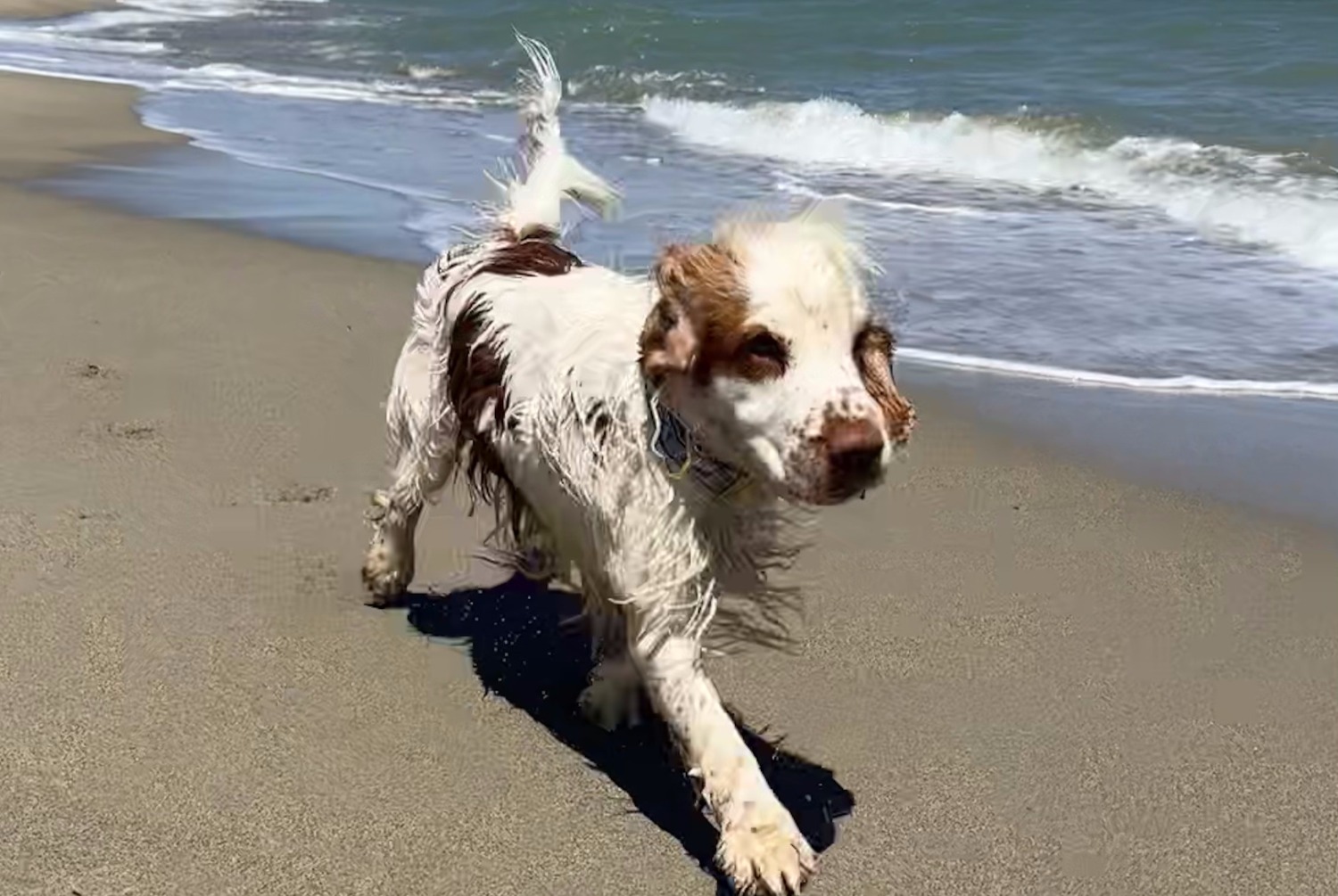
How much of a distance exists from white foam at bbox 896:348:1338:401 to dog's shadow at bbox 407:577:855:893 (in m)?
2.61

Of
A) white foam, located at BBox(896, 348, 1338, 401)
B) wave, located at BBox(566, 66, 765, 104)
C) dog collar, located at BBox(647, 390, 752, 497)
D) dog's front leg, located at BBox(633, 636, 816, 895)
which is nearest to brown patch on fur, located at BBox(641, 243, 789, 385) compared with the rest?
dog collar, located at BBox(647, 390, 752, 497)

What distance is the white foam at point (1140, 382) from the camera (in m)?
6.29

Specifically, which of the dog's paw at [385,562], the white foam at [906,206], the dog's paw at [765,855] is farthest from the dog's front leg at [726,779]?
the white foam at [906,206]

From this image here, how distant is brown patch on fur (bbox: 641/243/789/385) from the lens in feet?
9.46

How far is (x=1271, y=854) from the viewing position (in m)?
3.32

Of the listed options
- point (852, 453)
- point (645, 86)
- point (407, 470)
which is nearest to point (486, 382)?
point (407, 470)

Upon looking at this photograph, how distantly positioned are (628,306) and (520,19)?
18758 mm

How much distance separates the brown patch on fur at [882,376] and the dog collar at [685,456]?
310 mm

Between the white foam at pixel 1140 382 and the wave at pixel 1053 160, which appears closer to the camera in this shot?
the white foam at pixel 1140 382

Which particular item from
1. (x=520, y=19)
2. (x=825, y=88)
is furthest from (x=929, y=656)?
(x=520, y=19)

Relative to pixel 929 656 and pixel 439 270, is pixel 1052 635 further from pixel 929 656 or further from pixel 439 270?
pixel 439 270

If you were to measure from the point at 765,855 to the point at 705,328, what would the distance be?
0.95 meters

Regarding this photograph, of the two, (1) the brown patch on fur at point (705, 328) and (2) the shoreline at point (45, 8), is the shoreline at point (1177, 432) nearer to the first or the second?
(1) the brown patch on fur at point (705, 328)

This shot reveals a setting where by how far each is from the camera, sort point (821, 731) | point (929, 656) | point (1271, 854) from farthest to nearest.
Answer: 1. point (929, 656)
2. point (821, 731)
3. point (1271, 854)
